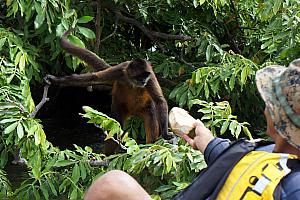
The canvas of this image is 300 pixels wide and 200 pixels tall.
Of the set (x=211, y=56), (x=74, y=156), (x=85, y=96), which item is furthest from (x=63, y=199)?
(x=85, y=96)

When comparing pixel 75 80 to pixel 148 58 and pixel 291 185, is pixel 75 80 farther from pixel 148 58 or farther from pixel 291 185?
pixel 291 185

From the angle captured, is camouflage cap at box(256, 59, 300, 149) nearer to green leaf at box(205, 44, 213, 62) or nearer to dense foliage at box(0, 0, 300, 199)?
dense foliage at box(0, 0, 300, 199)

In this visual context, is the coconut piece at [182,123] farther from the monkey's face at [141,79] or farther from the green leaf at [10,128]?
the monkey's face at [141,79]

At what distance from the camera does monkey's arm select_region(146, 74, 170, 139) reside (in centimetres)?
523

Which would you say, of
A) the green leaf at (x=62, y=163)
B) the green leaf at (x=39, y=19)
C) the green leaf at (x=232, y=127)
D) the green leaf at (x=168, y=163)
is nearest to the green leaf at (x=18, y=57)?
the green leaf at (x=39, y=19)

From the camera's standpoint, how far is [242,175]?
1.77 metres

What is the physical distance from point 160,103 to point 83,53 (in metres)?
0.81

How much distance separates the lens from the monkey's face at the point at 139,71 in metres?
5.21

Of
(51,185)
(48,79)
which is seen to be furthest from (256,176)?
(48,79)

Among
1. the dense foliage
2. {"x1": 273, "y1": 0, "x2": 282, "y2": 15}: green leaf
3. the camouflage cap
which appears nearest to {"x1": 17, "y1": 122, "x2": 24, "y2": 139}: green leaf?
the dense foliage

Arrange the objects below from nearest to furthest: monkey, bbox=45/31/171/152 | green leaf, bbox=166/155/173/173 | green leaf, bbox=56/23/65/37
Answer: green leaf, bbox=166/155/173/173, green leaf, bbox=56/23/65/37, monkey, bbox=45/31/171/152

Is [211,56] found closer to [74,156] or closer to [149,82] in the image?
[149,82]

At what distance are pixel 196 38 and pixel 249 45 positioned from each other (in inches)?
29.4

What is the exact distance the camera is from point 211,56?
5348 millimetres
